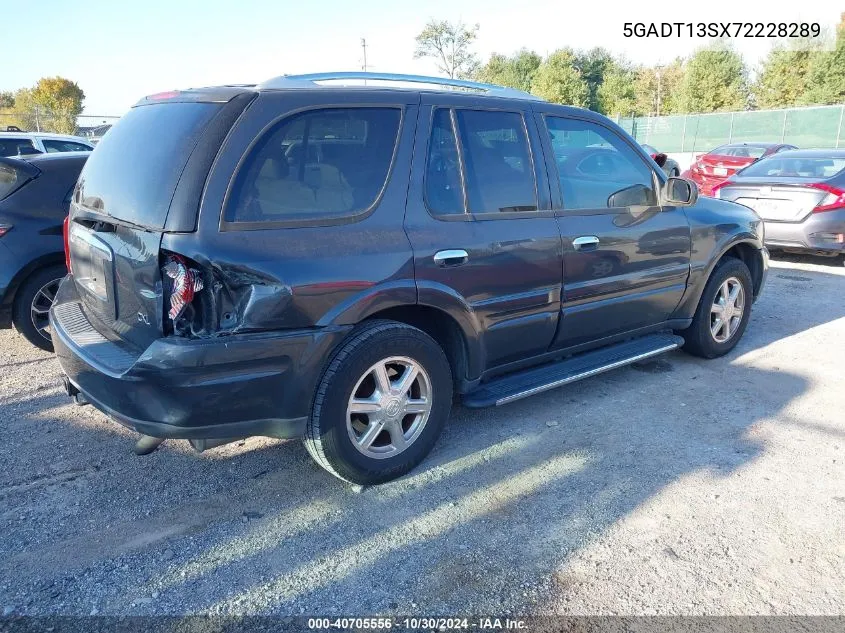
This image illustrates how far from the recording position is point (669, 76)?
6738 centimetres

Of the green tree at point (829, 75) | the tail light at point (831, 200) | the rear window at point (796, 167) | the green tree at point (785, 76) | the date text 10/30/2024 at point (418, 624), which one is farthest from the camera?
the green tree at point (785, 76)

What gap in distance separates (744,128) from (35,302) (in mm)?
36884

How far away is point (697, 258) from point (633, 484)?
2.01 meters

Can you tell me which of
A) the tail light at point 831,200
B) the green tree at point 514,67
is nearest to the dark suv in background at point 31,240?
the tail light at point 831,200

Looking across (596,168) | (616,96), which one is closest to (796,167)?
(596,168)

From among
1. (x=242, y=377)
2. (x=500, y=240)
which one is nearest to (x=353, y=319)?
(x=242, y=377)

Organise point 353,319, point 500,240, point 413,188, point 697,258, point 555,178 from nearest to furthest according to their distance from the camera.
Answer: point 353,319 → point 413,188 → point 500,240 → point 555,178 → point 697,258

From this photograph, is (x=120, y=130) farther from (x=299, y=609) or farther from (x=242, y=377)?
(x=299, y=609)

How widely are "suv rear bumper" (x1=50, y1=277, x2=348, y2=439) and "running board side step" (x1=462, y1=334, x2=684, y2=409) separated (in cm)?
102

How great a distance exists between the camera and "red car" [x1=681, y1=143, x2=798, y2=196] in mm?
16016

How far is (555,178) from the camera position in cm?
372

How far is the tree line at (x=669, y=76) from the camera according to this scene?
132 ft

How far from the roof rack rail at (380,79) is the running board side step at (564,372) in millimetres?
1596

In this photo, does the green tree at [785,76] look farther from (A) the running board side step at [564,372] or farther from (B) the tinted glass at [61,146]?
(A) the running board side step at [564,372]
